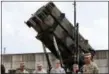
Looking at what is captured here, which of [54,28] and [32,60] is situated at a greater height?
[54,28]

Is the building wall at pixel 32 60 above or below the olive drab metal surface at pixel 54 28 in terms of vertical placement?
below

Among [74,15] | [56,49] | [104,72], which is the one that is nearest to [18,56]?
[104,72]

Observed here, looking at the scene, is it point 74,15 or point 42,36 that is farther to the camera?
point 42,36

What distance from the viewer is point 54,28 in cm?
1289

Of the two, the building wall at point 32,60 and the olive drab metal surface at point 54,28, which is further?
the building wall at point 32,60

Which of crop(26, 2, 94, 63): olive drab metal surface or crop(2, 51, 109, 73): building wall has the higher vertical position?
crop(26, 2, 94, 63): olive drab metal surface

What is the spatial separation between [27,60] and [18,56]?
0.39 m

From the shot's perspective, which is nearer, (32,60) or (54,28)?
(54,28)

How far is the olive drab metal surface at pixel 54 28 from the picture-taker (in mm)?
12766

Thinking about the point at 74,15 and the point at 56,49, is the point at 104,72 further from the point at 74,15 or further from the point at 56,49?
the point at 74,15

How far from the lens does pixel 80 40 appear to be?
1305cm

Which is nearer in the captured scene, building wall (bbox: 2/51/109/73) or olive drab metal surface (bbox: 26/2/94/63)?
olive drab metal surface (bbox: 26/2/94/63)

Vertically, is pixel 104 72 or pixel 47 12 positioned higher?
pixel 47 12

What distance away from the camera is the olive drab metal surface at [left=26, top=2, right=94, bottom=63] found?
12766 mm
